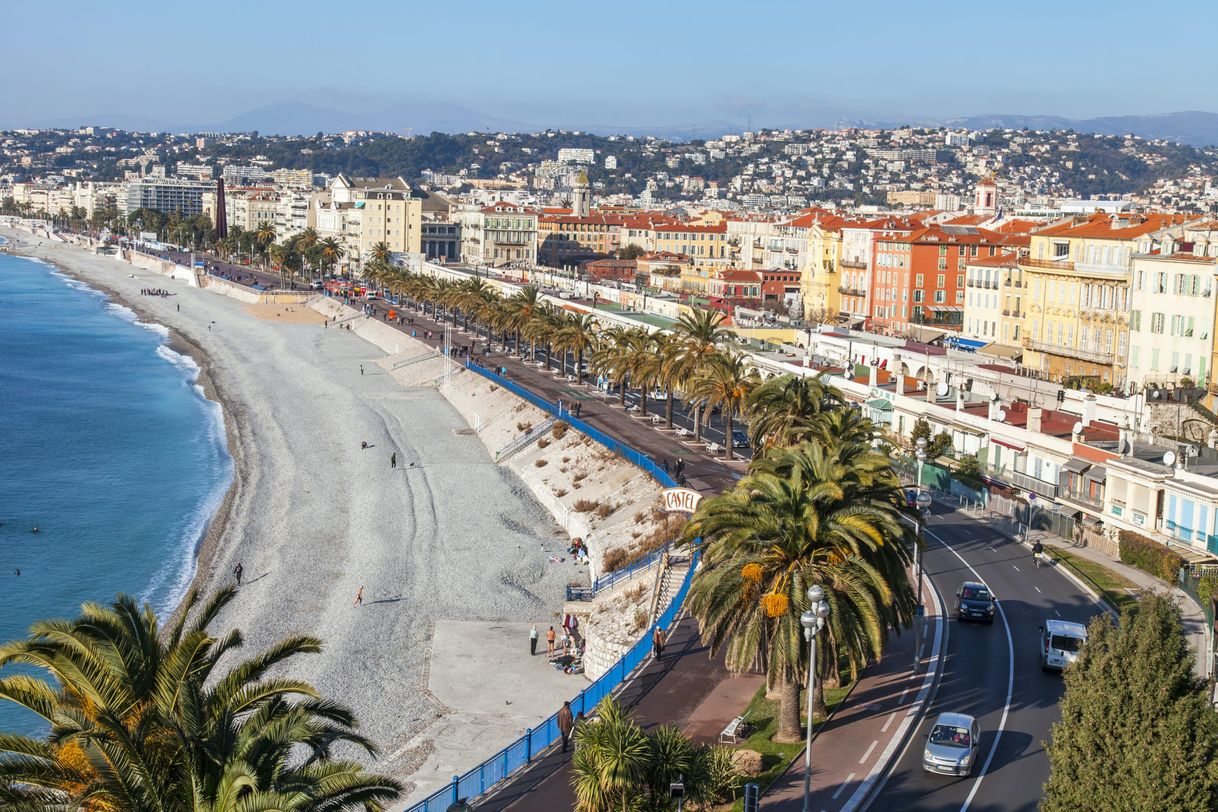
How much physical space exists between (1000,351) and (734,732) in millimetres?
49354

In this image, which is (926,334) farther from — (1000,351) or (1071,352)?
(1071,352)

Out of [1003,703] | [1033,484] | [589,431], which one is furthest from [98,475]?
[1003,703]

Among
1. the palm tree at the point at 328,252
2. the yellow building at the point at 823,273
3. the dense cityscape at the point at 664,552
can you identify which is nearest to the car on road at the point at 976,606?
the dense cityscape at the point at 664,552

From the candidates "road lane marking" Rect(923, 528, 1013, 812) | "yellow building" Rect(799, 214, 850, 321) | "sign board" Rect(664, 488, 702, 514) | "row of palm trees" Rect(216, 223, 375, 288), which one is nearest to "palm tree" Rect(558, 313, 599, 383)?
"yellow building" Rect(799, 214, 850, 321)

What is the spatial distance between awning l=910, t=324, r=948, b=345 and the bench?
193 feet

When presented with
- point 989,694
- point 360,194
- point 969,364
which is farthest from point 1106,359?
point 360,194

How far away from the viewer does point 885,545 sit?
24.8m

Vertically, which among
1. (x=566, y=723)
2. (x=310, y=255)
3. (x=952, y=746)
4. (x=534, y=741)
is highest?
(x=952, y=746)

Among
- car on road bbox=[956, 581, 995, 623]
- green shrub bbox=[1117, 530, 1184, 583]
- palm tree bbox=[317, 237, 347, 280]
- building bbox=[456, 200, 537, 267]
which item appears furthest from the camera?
building bbox=[456, 200, 537, 267]

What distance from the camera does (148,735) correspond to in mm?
14305

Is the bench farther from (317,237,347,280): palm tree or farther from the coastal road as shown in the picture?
(317,237,347,280): palm tree

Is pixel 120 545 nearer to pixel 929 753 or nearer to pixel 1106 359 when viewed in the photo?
pixel 929 753

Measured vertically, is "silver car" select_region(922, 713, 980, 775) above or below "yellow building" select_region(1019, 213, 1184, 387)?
below

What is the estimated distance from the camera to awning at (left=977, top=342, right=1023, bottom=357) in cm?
6831
